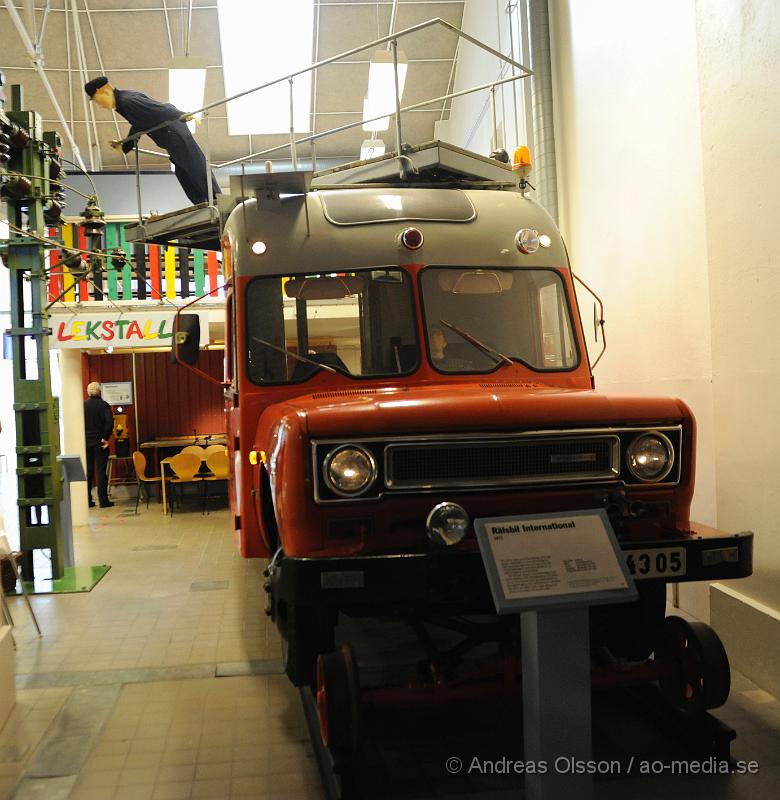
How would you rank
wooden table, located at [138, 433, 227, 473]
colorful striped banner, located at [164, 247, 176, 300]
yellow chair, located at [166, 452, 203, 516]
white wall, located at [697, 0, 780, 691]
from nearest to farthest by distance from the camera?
1. white wall, located at [697, 0, 780, 691]
2. yellow chair, located at [166, 452, 203, 516]
3. colorful striped banner, located at [164, 247, 176, 300]
4. wooden table, located at [138, 433, 227, 473]

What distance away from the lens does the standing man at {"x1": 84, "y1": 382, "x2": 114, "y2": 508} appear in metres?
12.8

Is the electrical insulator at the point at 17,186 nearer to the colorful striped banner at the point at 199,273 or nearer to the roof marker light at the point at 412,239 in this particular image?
the roof marker light at the point at 412,239

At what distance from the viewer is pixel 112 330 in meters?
10.1

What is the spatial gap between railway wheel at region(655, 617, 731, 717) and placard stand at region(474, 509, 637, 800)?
1021mm

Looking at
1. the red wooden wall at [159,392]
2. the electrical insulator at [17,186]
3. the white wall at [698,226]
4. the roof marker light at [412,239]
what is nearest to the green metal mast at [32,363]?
the electrical insulator at [17,186]

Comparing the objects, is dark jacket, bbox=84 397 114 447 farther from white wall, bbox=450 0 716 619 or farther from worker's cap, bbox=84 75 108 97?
white wall, bbox=450 0 716 619

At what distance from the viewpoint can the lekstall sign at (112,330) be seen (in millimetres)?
9938

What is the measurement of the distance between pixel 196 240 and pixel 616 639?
423 centimetres

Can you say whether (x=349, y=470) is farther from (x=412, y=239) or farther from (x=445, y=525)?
(x=412, y=239)

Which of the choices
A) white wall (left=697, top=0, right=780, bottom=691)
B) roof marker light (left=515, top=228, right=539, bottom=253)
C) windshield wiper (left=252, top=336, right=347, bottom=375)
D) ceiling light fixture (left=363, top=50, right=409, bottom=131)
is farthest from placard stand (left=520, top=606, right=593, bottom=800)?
ceiling light fixture (left=363, top=50, right=409, bottom=131)

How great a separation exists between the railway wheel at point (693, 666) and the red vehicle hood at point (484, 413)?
3.30ft

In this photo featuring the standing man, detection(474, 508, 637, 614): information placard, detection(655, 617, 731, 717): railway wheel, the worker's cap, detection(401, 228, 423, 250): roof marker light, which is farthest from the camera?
the standing man

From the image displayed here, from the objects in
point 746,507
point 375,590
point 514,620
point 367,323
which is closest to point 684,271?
point 746,507

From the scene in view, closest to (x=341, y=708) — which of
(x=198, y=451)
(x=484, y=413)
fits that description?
(x=484, y=413)
